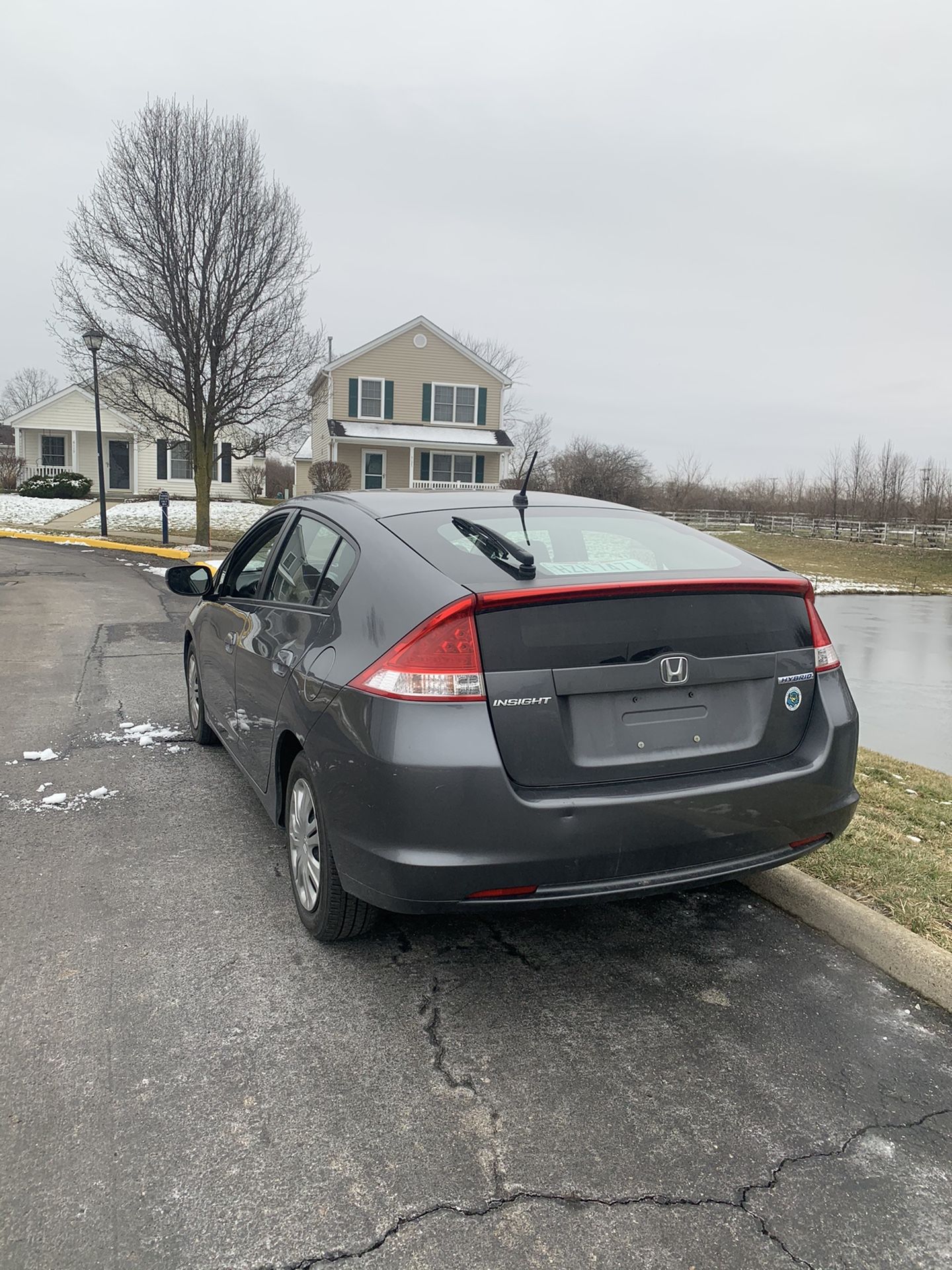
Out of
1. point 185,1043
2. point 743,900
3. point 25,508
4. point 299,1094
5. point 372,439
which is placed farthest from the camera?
point 372,439

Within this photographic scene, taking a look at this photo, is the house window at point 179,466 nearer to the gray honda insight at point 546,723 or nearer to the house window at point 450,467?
the house window at point 450,467

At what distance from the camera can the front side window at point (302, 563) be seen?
364 centimetres

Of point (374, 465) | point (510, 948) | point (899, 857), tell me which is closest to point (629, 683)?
point (510, 948)

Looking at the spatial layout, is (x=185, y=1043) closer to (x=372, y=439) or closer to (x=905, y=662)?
(x=905, y=662)

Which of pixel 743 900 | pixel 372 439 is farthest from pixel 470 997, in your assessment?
pixel 372 439

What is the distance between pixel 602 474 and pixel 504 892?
4701 cm

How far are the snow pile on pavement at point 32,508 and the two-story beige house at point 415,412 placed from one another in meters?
9.98

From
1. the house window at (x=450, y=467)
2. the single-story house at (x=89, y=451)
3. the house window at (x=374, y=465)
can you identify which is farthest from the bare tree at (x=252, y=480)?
the house window at (x=450, y=467)

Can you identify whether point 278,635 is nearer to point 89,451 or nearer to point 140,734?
point 140,734

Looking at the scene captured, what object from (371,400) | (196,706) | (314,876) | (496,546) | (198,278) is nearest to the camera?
(496,546)

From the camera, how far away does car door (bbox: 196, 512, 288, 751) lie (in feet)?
14.4

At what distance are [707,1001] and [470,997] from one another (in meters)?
0.80

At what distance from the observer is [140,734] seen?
20.0 feet

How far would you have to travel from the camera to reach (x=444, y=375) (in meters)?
37.2
